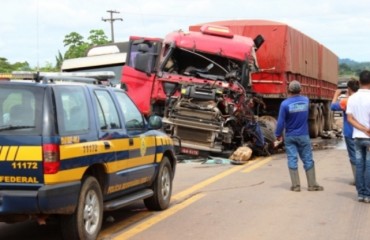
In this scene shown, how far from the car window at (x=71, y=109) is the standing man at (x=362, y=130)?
4.26 meters

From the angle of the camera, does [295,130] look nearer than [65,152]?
No

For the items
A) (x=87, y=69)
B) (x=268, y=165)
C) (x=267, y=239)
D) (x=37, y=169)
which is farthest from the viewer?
(x=87, y=69)

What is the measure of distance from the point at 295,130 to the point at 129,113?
3336 millimetres

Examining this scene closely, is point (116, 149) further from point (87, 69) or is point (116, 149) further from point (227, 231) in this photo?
point (87, 69)

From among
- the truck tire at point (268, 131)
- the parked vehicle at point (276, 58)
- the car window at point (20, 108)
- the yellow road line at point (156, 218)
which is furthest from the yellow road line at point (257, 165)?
the car window at point (20, 108)

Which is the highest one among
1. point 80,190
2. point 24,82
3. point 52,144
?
point 24,82

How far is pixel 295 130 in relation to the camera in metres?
9.67

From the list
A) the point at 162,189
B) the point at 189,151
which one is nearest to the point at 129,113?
the point at 162,189

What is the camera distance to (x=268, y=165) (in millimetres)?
13820

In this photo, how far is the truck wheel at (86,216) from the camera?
591 centimetres

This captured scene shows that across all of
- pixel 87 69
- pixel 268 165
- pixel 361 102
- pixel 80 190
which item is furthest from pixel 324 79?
pixel 80 190

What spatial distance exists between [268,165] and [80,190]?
27.8ft

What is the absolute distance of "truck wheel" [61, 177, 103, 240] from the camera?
5.91m

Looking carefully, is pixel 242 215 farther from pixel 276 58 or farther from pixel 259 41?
pixel 276 58
